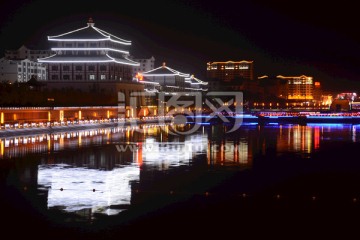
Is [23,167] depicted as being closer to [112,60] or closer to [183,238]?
[183,238]

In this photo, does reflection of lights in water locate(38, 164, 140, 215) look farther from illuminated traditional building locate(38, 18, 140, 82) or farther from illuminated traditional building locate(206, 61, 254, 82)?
illuminated traditional building locate(206, 61, 254, 82)

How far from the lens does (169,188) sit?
1684 cm

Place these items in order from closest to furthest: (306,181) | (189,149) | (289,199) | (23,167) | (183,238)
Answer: (183,238)
(289,199)
(306,181)
(23,167)
(189,149)

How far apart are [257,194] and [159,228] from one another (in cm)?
447

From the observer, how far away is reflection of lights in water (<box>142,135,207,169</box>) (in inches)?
920

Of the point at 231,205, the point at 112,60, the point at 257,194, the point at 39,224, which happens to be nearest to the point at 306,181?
Result: the point at 257,194

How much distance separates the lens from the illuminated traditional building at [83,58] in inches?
2552

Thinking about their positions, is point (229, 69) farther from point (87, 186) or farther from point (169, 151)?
point (87, 186)

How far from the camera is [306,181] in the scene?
1856 cm

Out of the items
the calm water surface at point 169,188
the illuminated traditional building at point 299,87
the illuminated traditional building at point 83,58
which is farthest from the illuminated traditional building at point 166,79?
the illuminated traditional building at point 299,87

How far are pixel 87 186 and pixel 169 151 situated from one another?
37.0ft

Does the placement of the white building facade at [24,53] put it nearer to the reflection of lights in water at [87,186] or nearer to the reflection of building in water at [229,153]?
the reflection of building in water at [229,153]

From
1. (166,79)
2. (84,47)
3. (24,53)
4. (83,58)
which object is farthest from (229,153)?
(24,53)

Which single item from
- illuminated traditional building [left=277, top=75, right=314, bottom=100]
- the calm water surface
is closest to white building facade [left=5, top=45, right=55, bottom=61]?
the calm water surface
